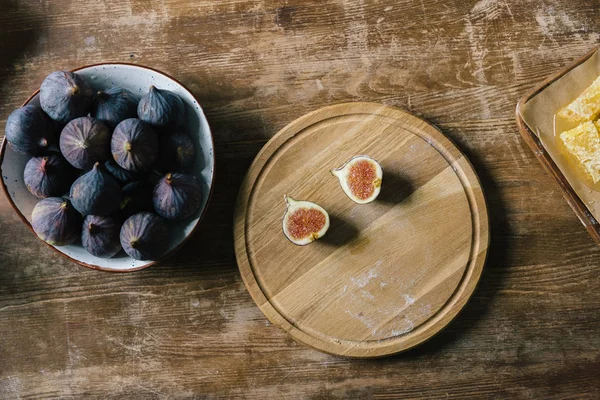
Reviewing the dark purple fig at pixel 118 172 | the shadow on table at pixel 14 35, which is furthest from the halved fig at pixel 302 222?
the shadow on table at pixel 14 35

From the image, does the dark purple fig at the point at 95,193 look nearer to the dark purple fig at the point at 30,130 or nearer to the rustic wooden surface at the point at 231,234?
the dark purple fig at the point at 30,130

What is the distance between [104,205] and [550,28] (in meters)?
2.04

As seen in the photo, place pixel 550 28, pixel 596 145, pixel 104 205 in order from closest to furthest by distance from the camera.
Answer: pixel 104 205 → pixel 596 145 → pixel 550 28

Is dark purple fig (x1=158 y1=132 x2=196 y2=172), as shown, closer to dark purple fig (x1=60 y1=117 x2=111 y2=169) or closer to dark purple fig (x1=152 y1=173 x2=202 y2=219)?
dark purple fig (x1=152 y1=173 x2=202 y2=219)

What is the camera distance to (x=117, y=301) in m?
2.36

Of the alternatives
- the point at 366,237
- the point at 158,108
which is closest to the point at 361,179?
the point at 366,237

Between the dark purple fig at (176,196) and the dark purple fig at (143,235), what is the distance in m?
0.05

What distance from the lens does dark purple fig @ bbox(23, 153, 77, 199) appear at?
6.54ft

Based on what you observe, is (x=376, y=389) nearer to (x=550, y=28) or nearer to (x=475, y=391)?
(x=475, y=391)

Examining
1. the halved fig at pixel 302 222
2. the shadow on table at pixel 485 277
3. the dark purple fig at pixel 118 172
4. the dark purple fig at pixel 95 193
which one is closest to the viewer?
the dark purple fig at pixel 95 193

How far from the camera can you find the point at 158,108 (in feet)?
6.55

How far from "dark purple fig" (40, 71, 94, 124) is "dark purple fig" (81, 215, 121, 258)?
0.39 m

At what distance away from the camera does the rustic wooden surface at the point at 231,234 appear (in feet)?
7.68

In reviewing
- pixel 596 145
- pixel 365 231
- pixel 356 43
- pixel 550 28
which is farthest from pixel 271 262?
pixel 550 28
